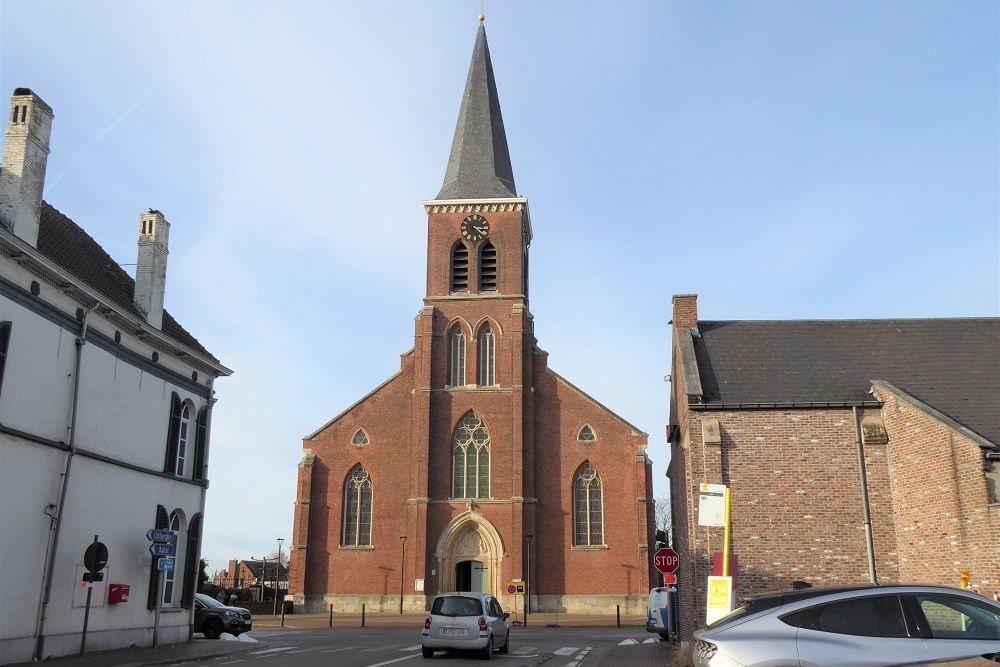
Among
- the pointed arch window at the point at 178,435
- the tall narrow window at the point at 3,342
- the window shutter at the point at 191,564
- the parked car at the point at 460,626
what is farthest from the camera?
the window shutter at the point at 191,564

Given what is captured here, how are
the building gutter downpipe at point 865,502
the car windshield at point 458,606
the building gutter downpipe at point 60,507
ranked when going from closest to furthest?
the building gutter downpipe at point 60,507
the building gutter downpipe at point 865,502
the car windshield at point 458,606

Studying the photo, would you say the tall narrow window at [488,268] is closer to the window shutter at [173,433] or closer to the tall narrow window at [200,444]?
the tall narrow window at [200,444]

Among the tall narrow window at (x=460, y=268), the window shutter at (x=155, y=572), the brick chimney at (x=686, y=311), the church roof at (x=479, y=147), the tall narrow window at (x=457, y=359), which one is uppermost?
the church roof at (x=479, y=147)

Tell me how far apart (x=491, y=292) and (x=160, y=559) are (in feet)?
90.3

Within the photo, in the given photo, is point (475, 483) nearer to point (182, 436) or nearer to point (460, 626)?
point (182, 436)

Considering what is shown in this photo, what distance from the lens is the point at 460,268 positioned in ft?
149

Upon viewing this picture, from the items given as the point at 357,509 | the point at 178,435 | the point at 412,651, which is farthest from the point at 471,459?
the point at 412,651

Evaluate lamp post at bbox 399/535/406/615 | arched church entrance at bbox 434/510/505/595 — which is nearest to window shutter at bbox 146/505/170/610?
lamp post at bbox 399/535/406/615

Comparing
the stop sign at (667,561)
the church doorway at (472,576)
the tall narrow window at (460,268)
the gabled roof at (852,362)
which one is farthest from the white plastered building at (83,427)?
the tall narrow window at (460,268)

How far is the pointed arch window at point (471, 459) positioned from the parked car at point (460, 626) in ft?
77.6

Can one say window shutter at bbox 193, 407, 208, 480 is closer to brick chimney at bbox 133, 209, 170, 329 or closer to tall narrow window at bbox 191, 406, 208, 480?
tall narrow window at bbox 191, 406, 208, 480

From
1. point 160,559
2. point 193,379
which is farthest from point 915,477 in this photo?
point 193,379

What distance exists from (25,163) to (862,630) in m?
16.6

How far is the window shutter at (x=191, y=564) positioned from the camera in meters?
21.9
